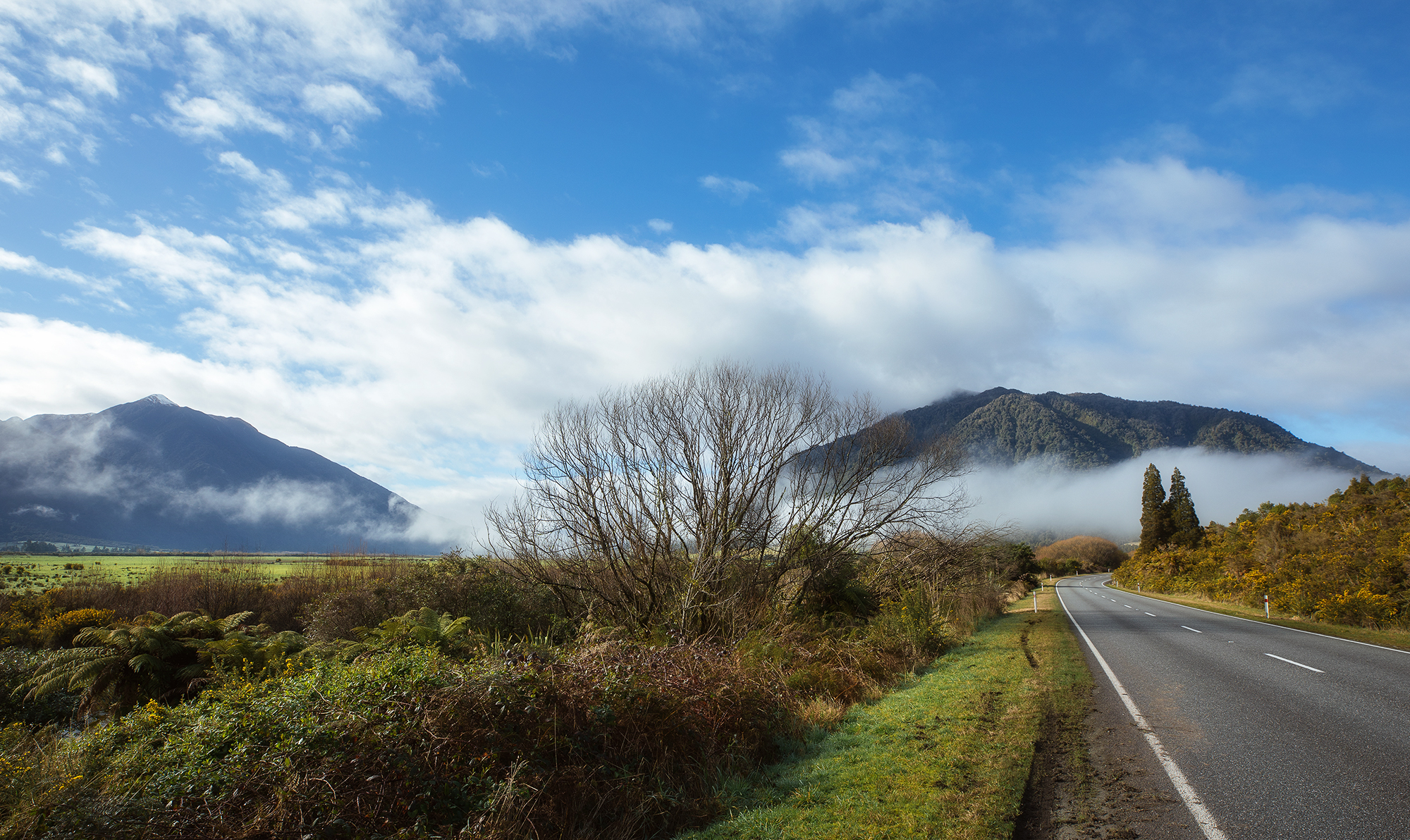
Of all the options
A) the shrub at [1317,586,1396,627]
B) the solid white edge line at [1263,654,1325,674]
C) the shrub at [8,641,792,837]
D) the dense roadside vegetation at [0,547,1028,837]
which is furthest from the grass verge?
the shrub at [8,641,792,837]

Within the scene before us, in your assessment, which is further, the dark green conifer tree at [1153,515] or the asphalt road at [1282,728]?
the dark green conifer tree at [1153,515]

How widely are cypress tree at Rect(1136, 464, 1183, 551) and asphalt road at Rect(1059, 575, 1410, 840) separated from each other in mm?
50915

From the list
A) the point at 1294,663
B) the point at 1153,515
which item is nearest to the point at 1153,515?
the point at 1153,515

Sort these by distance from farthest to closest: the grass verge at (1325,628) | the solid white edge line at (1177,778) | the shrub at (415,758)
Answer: the grass verge at (1325,628) < the solid white edge line at (1177,778) < the shrub at (415,758)

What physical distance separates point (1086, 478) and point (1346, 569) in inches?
7593

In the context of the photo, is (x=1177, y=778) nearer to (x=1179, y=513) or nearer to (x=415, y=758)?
(x=415, y=758)

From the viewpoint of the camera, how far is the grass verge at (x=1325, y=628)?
48.0ft

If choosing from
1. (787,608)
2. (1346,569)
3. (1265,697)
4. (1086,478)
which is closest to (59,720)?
(787,608)

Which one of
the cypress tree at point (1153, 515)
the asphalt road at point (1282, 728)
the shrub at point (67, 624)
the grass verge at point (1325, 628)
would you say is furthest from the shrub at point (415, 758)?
the cypress tree at point (1153, 515)

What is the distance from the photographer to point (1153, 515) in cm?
5806

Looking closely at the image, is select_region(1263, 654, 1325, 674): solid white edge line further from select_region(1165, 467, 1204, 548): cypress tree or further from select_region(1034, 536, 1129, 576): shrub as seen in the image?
select_region(1034, 536, 1129, 576): shrub

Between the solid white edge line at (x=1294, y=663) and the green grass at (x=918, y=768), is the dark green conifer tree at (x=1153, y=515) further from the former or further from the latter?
the green grass at (x=918, y=768)

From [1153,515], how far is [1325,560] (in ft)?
138

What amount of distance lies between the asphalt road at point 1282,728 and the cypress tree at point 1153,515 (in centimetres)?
5092
